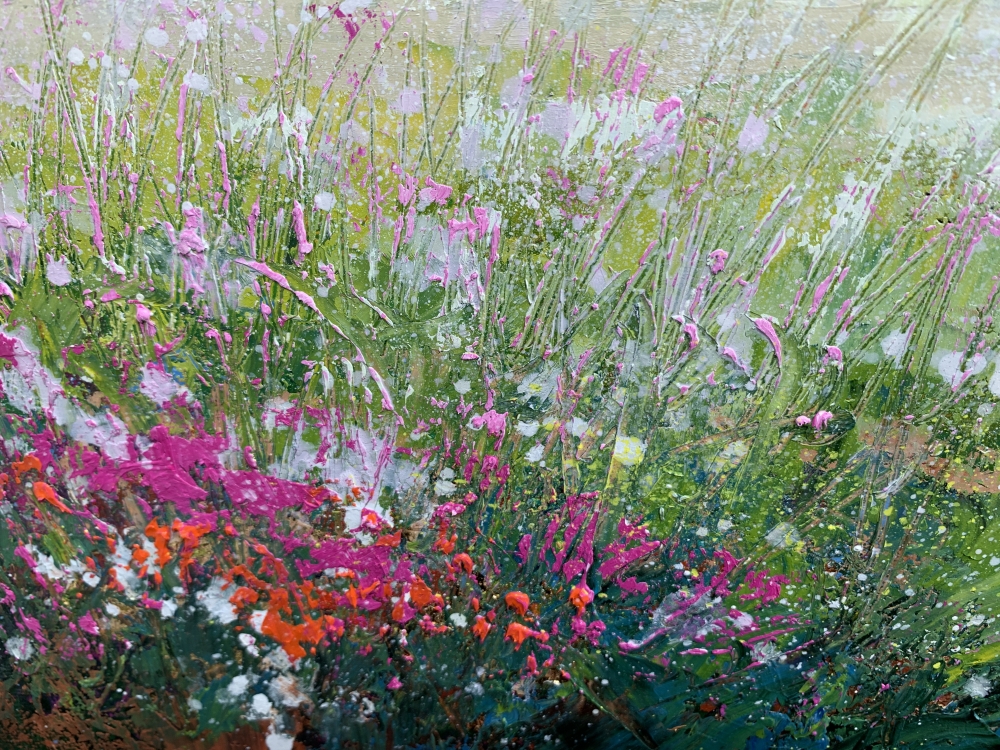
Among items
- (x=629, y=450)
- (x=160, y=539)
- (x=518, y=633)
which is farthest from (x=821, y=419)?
(x=160, y=539)

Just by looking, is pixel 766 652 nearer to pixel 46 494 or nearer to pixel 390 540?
pixel 390 540

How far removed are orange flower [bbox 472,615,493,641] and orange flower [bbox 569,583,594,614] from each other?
0.14m

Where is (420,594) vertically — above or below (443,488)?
below

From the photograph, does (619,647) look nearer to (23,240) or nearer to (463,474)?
(463,474)

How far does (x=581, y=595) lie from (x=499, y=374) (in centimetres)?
36

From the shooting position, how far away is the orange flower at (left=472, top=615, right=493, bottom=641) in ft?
3.63

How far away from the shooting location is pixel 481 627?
43.6 inches

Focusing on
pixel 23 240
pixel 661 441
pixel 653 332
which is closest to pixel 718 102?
pixel 653 332

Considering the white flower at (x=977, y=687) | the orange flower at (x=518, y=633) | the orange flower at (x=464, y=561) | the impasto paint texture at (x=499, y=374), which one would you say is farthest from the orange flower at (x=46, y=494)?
the white flower at (x=977, y=687)

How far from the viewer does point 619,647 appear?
112 centimetres

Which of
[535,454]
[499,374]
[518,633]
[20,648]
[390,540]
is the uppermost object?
[499,374]

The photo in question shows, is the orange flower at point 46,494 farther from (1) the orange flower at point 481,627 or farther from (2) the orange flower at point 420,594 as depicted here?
(1) the orange flower at point 481,627

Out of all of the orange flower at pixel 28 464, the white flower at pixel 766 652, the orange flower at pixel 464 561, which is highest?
the orange flower at pixel 28 464

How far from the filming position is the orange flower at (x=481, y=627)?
43.5 inches
